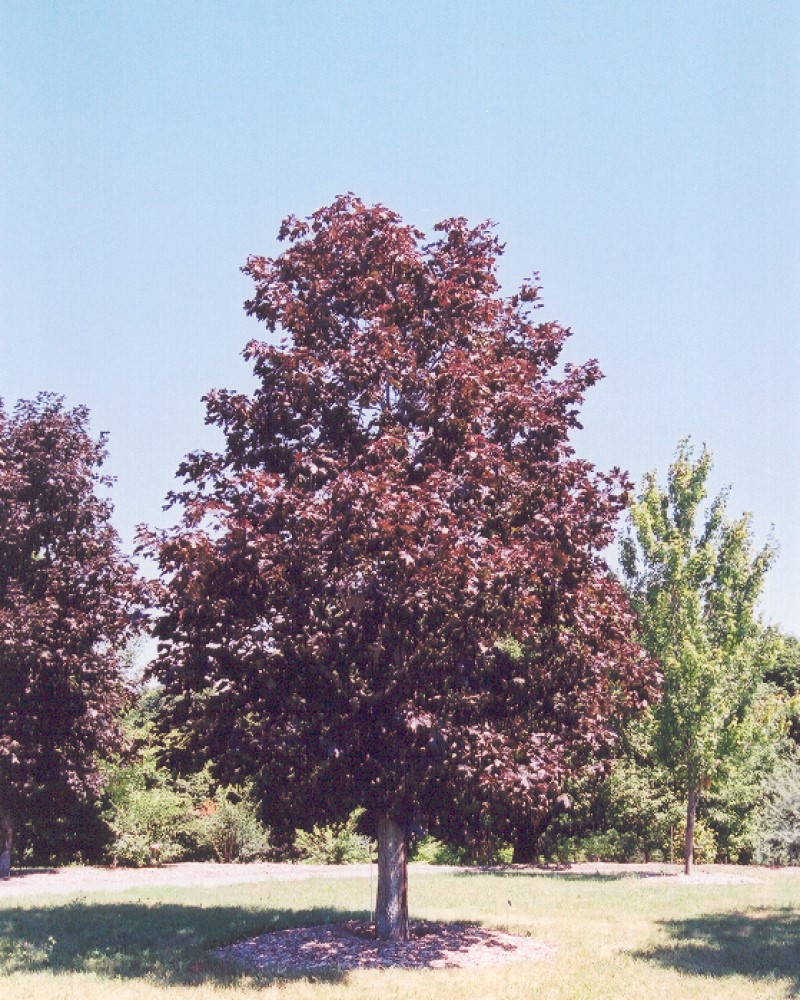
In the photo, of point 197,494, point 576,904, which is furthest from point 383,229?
point 576,904

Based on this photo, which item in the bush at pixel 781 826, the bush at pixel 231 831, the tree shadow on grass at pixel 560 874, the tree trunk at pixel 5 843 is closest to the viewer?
the tree trunk at pixel 5 843

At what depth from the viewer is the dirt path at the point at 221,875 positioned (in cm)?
1975

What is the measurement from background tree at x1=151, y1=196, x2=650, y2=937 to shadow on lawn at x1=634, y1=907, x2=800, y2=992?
2689mm

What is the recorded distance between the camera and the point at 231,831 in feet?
87.6

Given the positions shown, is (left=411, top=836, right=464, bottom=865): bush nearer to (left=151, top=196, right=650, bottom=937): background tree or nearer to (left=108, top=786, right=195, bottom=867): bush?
(left=108, top=786, right=195, bottom=867): bush

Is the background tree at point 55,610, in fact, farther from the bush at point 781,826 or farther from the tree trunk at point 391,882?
the bush at point 781,826

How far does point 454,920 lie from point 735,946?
13.8 feet

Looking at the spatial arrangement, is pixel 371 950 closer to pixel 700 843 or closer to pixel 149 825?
pixel 149 825

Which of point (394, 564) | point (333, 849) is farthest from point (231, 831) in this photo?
point (394, 564)

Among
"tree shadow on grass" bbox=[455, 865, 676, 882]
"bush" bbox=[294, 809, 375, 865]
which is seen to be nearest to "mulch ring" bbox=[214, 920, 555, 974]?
"tree shadow on grass" bbox=[455, 865, 676, 882]

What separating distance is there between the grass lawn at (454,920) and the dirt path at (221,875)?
55.0 inches

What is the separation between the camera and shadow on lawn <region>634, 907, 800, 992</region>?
35.5ft

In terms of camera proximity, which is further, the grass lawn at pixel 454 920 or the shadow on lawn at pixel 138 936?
the shadow on lawn at pixel 138 936

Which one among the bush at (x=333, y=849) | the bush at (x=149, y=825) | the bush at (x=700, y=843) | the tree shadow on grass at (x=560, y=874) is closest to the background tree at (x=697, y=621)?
the tree shadow on grass at (x=560, y=874)
